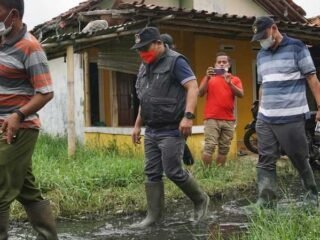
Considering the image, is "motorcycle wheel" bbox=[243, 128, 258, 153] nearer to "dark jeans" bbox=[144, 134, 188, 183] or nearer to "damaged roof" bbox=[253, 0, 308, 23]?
"dark jeans" bbox=[144, 134, 188, 183]

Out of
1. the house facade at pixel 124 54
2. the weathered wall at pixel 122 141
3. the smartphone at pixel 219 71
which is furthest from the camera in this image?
the weathered wall at pixel 122 141

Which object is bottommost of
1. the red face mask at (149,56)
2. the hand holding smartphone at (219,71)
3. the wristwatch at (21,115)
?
the hand holding smartphone at (219,71)

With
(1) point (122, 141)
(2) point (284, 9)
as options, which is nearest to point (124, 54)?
(1) point (122, 141)

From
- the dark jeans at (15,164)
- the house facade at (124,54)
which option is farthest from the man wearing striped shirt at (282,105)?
the house facade at (124,54)

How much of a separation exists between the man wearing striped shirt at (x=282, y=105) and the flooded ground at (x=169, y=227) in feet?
1.03

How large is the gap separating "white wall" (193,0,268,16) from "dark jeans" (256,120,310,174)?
32.0 ft

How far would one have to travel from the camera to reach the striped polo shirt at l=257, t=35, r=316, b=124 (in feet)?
17.6

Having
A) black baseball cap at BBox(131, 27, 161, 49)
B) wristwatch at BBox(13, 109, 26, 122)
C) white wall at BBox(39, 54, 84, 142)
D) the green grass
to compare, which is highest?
black baseball cap at BBox(131, 27, 161, 49)

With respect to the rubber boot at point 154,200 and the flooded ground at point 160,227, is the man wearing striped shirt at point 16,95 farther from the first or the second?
the rubber boot at point 154,200

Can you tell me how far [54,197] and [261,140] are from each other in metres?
2.33

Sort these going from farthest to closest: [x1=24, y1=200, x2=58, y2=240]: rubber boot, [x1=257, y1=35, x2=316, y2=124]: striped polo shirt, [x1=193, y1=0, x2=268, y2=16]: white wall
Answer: [x1=193, y1=0, x2=268, y2=16]: white wall → [x1=257, y1=35, x2=316, y2=124]: striped polo shirt → [x1=24, y1=200, x2=58, y2=240]: rubber boot

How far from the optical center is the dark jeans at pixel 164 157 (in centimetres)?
511

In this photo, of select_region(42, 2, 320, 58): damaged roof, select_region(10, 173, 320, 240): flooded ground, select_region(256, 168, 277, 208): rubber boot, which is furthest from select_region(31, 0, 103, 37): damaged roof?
select_region(256, 168, 277, 208): rubber boot

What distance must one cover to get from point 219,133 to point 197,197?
10.3 feet
